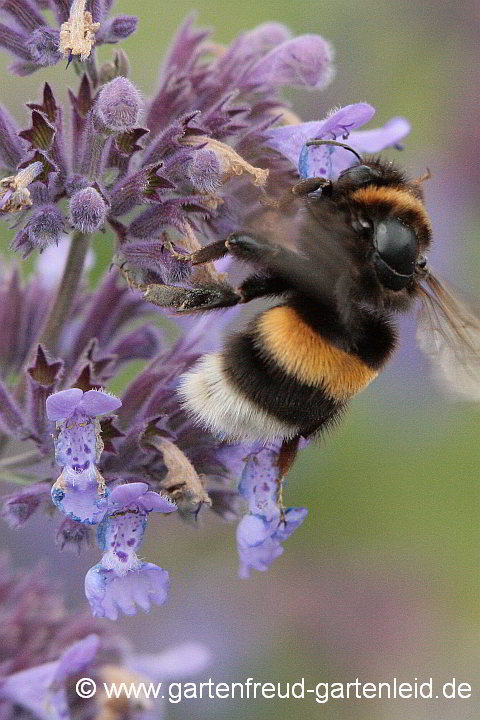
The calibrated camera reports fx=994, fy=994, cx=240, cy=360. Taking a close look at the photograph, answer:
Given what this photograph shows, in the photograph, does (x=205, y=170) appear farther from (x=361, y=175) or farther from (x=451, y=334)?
(x=451, y=334)

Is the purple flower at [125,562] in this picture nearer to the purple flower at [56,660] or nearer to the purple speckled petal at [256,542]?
the purple speckled petal at [256,542]

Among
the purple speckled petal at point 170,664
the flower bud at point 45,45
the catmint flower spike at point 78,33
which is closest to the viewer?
the catmint flower spike at point 78,33

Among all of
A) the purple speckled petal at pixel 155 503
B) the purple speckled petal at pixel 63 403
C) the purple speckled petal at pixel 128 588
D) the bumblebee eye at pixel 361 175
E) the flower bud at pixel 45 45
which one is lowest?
the purple speckled petal at pixel 128 588

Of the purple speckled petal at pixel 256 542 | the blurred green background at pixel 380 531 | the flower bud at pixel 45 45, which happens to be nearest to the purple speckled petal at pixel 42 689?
the purple speckled petal at pixel 256 542

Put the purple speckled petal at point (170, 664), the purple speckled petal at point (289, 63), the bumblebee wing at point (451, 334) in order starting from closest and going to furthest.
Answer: the bumblebee wing at point (451, 334), the purple speckled petal at point (289, 63), the purple speckled petal at point (170, 664)

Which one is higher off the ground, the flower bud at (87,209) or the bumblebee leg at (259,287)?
the bumblebee leg at (259,287)

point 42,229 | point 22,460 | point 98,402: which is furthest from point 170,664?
point 42,229

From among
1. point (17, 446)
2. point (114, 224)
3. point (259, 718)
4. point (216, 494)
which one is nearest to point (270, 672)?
point (259, 718)

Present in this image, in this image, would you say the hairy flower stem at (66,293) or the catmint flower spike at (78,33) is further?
the hairy flower stem at (66,293)
